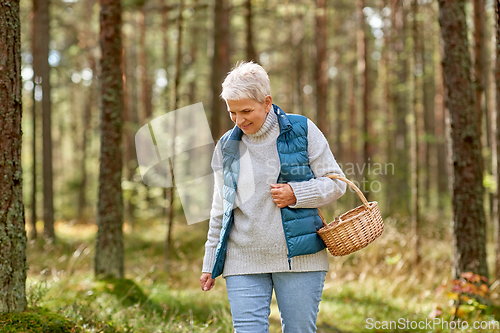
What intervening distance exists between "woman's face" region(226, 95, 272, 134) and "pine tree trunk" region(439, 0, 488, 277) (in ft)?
10.5

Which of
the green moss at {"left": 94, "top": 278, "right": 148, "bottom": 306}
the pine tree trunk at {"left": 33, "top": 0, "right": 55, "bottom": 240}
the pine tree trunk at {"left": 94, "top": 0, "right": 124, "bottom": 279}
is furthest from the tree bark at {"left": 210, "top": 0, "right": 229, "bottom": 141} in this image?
the green moss at {"left": 94, "top": 278, "right": 148, "bottom": 306}

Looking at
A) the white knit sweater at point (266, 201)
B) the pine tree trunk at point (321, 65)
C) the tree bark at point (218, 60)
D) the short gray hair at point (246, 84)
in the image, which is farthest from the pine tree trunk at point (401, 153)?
the short gray hair at point (246, 84)

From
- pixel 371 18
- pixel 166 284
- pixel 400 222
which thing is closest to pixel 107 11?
pixel 166 284


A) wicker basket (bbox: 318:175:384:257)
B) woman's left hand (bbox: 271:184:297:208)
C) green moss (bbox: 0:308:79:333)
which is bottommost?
green moss (bbox: 0:308:79:333)

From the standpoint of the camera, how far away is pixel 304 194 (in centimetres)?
224

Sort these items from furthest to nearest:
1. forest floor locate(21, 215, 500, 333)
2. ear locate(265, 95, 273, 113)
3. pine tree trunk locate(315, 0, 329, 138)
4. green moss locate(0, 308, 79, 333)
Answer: pine tree trunk locate(315, 0, 329, 138) < forest floor locate(21, 215, 500, 333) < green moss locate(0, 308, 79, 333) < ear locate(265, 95, 273, 113)

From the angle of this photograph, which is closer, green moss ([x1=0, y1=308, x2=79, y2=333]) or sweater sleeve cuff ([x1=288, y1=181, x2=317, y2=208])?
sweater sleeve cuff ([x1=288, y1=181, x2=317, y2=208])

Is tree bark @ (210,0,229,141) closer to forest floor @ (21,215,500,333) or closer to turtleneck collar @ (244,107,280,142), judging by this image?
forest floor @ (21,215,500,333)

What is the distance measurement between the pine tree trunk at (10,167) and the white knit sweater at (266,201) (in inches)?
57.2

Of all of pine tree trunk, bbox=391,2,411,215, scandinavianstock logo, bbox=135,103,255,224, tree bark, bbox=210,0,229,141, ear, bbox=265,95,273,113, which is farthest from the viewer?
pine tree trunk, bbox=391,2,411,215

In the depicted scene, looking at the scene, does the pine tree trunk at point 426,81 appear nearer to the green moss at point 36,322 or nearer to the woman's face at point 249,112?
the woman's face at point 249,112

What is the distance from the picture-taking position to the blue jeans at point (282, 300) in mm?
2301

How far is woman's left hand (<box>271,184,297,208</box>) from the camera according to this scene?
2.24m

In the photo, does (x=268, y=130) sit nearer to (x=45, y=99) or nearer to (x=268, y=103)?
(x=268, y=103)
